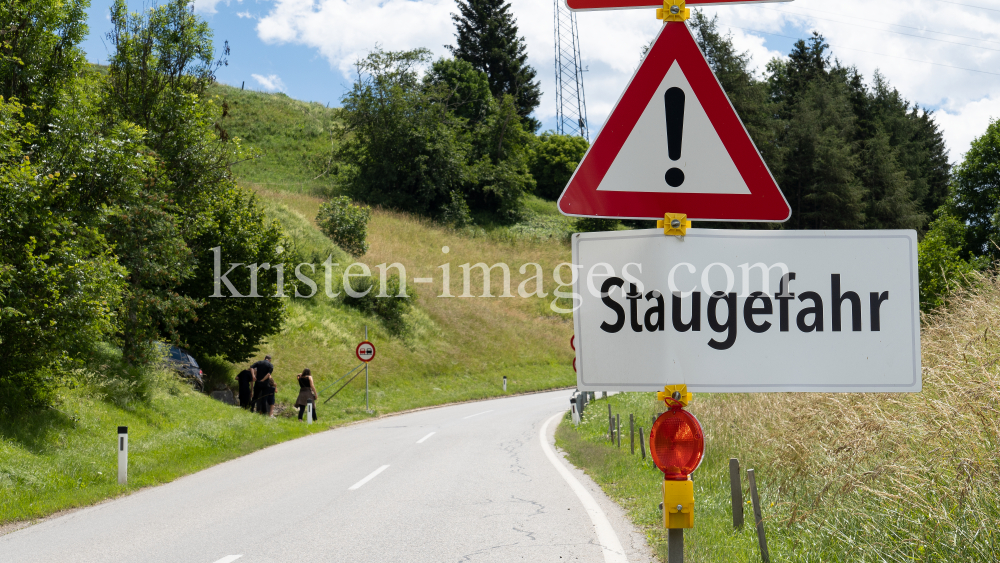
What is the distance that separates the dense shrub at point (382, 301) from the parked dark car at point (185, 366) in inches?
554

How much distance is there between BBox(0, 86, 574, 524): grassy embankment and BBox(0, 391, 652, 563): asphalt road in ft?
5.13

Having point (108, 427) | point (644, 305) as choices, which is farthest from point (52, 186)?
point (644, 305)

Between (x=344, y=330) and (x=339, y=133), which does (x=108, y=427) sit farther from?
(x=339, y=133)

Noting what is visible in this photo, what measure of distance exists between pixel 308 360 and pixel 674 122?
2755 cm

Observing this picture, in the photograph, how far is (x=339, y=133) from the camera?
66000 millimetres

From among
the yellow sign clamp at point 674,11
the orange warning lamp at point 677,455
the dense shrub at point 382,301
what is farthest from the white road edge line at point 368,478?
the dense shrub at point 382,301

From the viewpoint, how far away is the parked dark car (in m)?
20.3

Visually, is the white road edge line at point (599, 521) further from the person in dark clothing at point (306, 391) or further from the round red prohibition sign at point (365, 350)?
the round red prohibition sign at point (365, 350)

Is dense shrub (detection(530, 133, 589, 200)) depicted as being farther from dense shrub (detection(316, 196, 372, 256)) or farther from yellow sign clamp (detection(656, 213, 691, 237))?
yellow sign clamp (detection(656, 213, 691, 237))

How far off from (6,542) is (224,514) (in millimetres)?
2096

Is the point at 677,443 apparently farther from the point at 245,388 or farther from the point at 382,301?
the point at 382,301

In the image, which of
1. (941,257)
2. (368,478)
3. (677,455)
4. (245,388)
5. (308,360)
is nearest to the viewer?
(677,455)

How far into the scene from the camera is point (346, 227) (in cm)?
4291

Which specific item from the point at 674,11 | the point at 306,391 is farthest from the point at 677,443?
the point at 306,391
